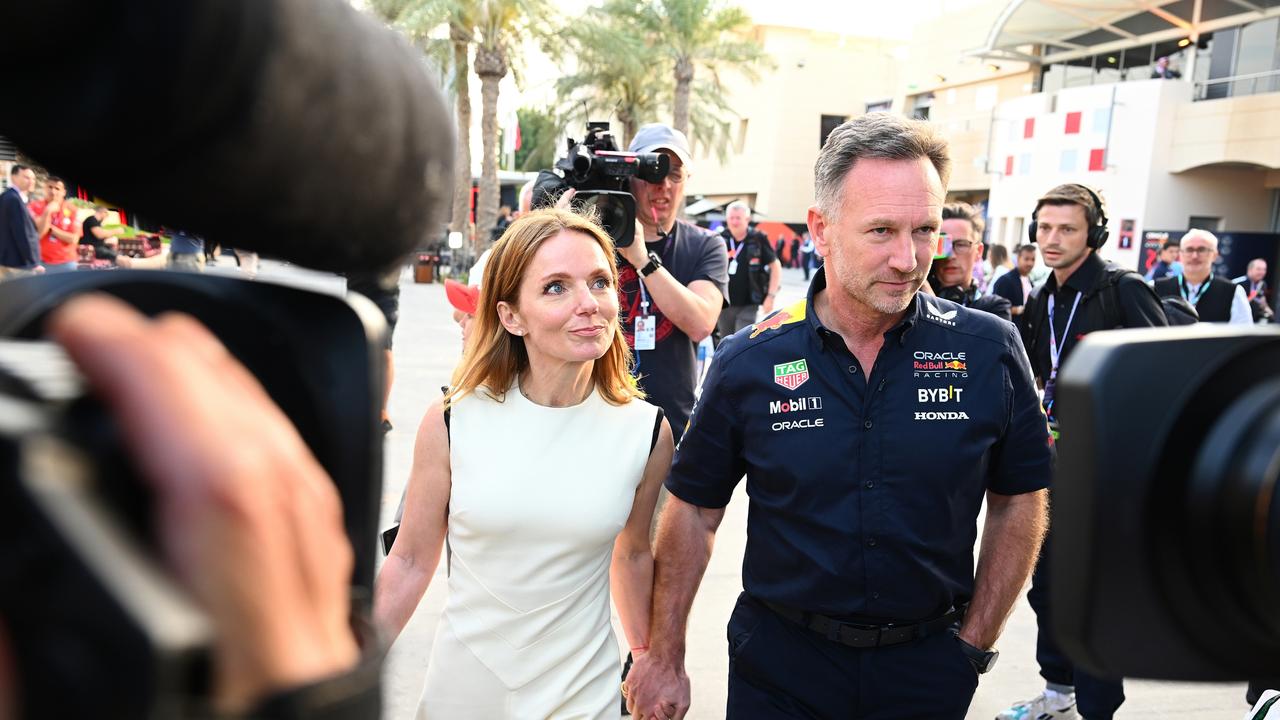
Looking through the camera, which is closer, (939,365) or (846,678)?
(846,678)

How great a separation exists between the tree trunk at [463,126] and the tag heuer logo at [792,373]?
20897mm

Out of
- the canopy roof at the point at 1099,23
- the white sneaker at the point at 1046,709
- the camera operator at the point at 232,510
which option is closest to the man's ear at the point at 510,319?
the camera operator at the point at 232,510

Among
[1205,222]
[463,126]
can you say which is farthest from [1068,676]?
[1205,222]

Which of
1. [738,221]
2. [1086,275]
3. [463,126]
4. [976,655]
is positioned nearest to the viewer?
[976,655]

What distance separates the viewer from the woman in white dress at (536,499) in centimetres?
268

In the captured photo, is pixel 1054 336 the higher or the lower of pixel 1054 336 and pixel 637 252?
the lower

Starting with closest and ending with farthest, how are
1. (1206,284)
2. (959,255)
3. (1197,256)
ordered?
(959,255) < (1197,256) < (1206,284)

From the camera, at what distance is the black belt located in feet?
8.32

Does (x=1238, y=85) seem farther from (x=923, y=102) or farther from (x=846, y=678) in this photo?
(x=846, y=678)

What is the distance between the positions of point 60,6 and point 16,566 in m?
0.31

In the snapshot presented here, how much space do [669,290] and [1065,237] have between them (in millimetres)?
2093

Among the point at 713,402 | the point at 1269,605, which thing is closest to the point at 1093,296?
the point at 713,402

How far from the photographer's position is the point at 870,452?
2586mm

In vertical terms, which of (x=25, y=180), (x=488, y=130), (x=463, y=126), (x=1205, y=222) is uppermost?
(x=463, y=126)
